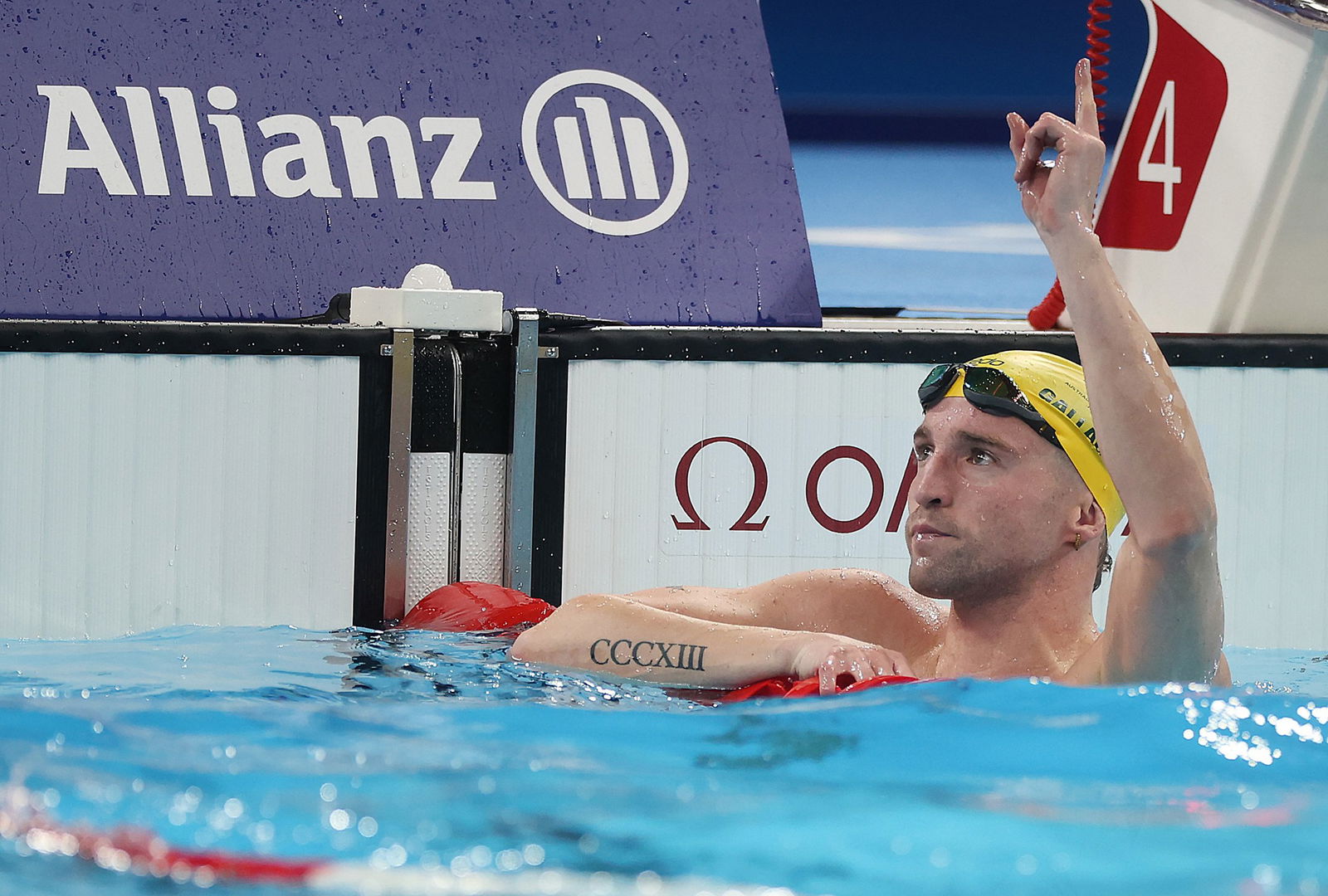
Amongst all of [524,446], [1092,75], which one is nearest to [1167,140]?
[1092,75]

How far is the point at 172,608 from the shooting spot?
3555mm

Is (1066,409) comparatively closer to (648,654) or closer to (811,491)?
(648,654)

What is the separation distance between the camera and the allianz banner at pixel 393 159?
3.77 m

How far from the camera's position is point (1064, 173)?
73.7 inches

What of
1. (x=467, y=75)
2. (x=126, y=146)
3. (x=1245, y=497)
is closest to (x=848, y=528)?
(x=1245, y=497)

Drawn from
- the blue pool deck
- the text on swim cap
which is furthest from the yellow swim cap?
the blue pool deck

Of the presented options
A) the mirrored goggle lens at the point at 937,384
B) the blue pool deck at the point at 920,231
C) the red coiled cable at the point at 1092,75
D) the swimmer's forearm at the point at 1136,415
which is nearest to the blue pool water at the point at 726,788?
the swimmer's forearm at the point at 1136,415

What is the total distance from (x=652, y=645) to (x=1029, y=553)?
0.69m

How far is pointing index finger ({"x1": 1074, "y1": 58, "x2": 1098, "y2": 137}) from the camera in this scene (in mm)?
1909

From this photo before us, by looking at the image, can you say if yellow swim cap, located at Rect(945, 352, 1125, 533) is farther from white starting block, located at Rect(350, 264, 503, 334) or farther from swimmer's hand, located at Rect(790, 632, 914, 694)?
white starting block, located at Rect(350, 264, 503, 334)

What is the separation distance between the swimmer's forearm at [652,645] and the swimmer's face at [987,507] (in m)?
0.29

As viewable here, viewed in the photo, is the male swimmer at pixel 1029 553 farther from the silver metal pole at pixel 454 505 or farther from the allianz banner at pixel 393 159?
the allianz banner at pixel 393 159

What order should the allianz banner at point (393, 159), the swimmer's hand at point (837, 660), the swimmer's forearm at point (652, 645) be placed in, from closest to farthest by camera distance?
the swimmer's hand at point (837, 660), the swimmer's forearm at point (652, 645), the allianz banner at point (393, 159)

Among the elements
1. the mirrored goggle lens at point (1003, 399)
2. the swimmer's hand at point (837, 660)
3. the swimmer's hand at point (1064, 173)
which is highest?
the swimmer's hand at point (1064, 173)
